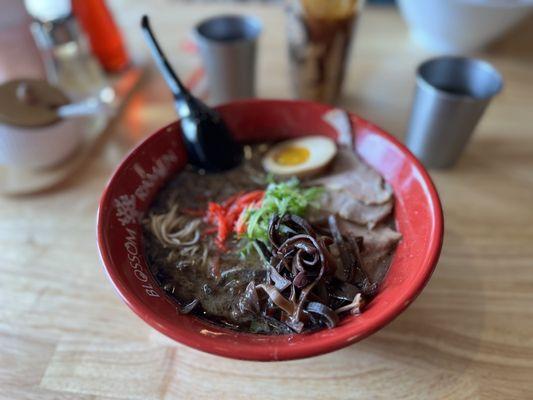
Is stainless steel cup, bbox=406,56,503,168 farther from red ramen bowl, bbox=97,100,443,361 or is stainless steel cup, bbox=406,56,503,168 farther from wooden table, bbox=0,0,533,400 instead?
red ramen bowl, bbox=97,100,443,361

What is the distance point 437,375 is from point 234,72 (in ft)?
3.87

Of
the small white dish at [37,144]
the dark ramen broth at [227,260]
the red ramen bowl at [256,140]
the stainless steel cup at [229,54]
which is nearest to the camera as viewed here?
the red ramen bowl at [256,140]

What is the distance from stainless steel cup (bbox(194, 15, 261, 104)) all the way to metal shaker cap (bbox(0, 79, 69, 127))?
0.53m

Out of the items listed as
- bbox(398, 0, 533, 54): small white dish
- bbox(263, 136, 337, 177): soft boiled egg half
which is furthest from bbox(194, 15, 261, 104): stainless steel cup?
bbox(398, 0, 533, 54): small white dish

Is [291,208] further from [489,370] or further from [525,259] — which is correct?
[525,259]

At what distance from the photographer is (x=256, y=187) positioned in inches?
48.4

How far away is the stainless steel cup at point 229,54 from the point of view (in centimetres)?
147

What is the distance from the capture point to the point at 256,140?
1331 millimetres

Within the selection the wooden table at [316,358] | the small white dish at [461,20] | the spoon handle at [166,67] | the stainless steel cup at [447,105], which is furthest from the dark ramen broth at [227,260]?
the small white dish at [461,20]

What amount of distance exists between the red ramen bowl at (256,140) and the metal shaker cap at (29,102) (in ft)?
1.60

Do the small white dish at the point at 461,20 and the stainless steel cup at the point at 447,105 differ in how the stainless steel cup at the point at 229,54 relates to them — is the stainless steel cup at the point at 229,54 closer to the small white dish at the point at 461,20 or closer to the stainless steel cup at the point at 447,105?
the stainless steel cup at the point at 447,105

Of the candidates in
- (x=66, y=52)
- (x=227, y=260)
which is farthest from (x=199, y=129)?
(x=66, y=52)

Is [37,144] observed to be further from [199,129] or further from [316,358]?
[316,358]

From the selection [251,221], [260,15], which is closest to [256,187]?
[251,221]
